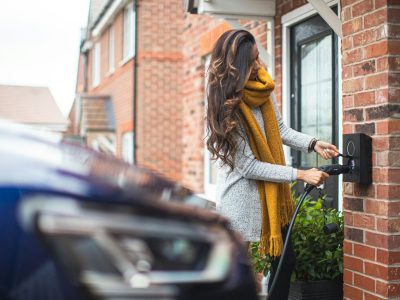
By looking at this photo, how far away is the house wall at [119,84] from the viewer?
48.3 feet

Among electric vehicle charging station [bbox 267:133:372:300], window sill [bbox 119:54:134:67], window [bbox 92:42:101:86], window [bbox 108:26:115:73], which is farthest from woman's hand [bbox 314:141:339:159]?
window [bbox 92:42:101:86]

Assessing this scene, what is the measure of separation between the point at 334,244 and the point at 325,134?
58.0 inches

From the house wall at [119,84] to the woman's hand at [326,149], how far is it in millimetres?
10803

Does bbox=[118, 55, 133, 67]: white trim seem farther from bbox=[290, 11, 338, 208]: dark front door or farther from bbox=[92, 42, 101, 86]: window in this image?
bbox=[290, 11, 338, 208]: dark front door

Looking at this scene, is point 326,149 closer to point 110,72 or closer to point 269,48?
point 269,48

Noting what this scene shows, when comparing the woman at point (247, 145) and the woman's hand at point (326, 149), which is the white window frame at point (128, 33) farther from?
the woman at point (247, 145)

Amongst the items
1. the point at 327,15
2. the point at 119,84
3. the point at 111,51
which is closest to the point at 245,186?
the point at 327,15

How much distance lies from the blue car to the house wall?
504 inches

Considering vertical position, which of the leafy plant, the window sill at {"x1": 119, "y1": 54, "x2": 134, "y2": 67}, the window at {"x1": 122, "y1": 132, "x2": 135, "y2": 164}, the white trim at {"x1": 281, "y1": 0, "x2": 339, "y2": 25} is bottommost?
the leafy plant

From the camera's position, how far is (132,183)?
63.8 inches

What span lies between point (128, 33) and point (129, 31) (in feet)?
0.36

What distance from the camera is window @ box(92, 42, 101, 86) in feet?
67.6

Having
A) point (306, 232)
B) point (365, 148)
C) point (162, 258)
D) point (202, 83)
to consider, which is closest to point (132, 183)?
point (162, 258)

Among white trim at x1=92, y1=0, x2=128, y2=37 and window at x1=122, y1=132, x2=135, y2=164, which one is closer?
window at x1=122, y1=132, x2=135, y2=164
